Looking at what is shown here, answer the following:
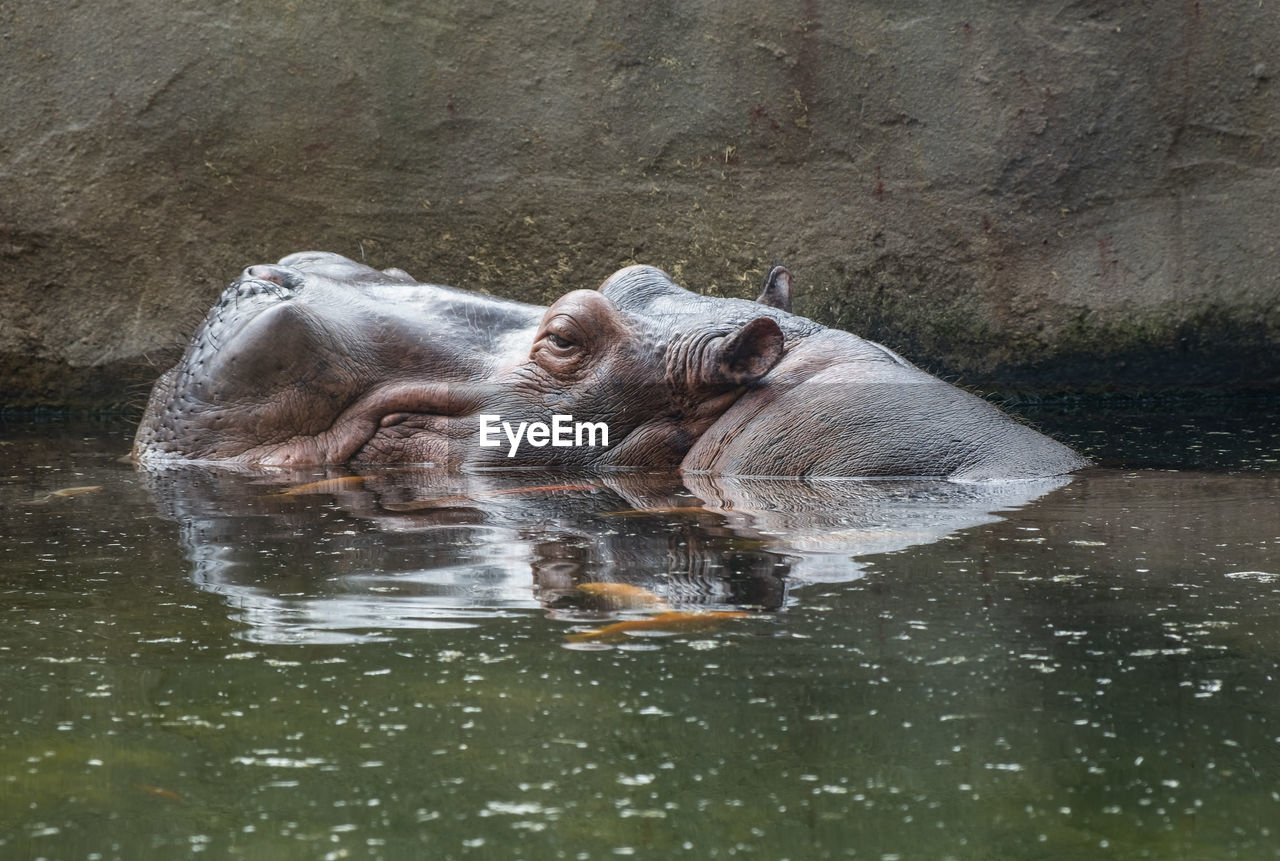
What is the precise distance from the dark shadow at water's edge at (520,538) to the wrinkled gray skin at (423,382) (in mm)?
176

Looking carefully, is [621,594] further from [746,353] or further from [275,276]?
[275,276]

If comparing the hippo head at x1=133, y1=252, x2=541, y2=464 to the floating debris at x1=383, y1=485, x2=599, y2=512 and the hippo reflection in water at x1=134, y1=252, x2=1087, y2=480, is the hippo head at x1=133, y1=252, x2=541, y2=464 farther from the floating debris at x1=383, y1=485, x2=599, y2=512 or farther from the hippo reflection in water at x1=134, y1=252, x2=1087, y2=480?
the floating debris at x1=383, y1=485, x2=599, y2=512

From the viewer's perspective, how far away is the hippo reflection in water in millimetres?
4648

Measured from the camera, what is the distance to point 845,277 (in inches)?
283

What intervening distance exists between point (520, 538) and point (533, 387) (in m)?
1.51

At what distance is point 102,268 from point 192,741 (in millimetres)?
5809

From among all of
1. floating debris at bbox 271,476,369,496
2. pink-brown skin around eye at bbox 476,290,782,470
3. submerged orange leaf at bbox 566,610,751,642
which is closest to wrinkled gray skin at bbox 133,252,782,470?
pink-brown skin around eye at bbox 476,290,782,470

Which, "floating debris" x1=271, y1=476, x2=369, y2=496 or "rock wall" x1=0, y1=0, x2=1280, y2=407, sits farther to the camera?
"rock wall" x1=0, y1=0, x2=1280, y2=407

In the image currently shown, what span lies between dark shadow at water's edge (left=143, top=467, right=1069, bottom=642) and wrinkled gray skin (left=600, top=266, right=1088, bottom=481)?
0.13m

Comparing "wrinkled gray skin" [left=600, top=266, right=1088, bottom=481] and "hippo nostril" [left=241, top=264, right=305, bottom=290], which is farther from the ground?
"hippo nostril" [left=241, top=264, right=305, bottom=290]

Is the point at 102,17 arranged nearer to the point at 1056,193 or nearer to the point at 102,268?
the point at 102,268

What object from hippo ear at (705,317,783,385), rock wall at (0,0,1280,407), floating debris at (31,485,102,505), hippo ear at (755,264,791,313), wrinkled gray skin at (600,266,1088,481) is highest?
rock wall at (0,0,1280,407)

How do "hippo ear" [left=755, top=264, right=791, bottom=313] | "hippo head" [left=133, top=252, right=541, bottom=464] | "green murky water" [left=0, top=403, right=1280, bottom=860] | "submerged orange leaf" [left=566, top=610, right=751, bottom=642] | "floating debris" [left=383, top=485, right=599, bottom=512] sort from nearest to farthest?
"green murky water" [left=0, top=403, right=1280, bottom=860] < "submerged orange leaf" [left=566, top=610, right=751, bottom=642] < "floating debris" [left=383, top=485, right=599, bottom=512] < "hippo head" [left=133, top=252, right=541, bottom=464] < "hippo ear" [left=755, top=264, right=791, bottom=313]

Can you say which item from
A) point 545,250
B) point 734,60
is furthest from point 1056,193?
point 545,250
